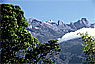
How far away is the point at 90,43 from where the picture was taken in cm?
1402

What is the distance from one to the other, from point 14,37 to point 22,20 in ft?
10.4

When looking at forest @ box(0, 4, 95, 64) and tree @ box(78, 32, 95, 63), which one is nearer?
tree @ box(78, 32, 95, 63)

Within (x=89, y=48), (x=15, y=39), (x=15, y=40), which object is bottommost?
(x=89, y=48)

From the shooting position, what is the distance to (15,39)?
2116cm

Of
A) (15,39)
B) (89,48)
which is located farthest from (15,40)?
(89,48)

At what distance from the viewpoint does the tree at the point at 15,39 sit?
2098 centimetres

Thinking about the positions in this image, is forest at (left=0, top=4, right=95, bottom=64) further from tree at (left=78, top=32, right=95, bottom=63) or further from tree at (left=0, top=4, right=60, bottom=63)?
tree at (left=78, top=32, right=95, bottom=63)

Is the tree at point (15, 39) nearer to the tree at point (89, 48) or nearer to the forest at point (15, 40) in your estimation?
the forest at point (15, 40)

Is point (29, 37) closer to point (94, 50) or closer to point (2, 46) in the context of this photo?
point (2, 46)

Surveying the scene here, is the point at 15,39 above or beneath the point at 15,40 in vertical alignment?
above

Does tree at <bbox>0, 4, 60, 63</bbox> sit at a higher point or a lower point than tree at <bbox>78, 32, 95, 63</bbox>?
higher

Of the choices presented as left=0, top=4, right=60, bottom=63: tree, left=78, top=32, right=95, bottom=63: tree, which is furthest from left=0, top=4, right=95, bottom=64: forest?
left=78, top=32, right=95, bottom=63: tree

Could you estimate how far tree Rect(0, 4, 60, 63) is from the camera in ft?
68.8

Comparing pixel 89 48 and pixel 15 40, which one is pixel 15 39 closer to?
pixel 15 40
